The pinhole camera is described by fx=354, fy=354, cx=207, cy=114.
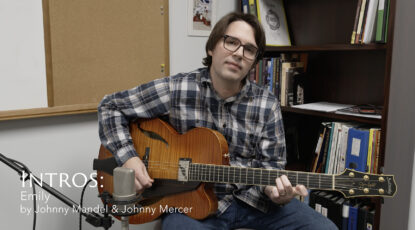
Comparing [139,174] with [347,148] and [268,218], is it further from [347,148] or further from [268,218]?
[347,148]

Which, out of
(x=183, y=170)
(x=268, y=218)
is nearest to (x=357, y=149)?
(x=268, y=218)

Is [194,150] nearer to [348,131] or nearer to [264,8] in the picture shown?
[348,131]

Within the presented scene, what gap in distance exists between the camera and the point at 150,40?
1.77 metres

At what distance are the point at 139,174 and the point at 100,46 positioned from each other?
0.68 meters

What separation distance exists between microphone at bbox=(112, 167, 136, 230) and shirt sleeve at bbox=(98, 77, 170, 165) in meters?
0.69

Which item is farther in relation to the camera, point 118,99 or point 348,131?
point 348,131

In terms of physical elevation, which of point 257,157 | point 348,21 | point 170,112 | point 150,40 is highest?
point 348,21

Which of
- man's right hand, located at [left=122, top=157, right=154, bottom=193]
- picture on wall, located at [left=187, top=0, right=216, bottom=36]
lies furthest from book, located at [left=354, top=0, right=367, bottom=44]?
man's right hand, located at [left=122, top=157, right=154, bottom=193]

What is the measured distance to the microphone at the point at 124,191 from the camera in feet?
2.27

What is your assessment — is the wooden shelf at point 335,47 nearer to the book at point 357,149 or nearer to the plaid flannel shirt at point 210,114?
the book at point 357,149

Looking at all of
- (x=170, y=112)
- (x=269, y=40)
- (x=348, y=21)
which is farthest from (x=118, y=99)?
(x=348, y=21)

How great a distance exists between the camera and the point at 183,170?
4.22ft

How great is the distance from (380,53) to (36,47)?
1577 millimetres

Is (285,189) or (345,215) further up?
(285,189)
